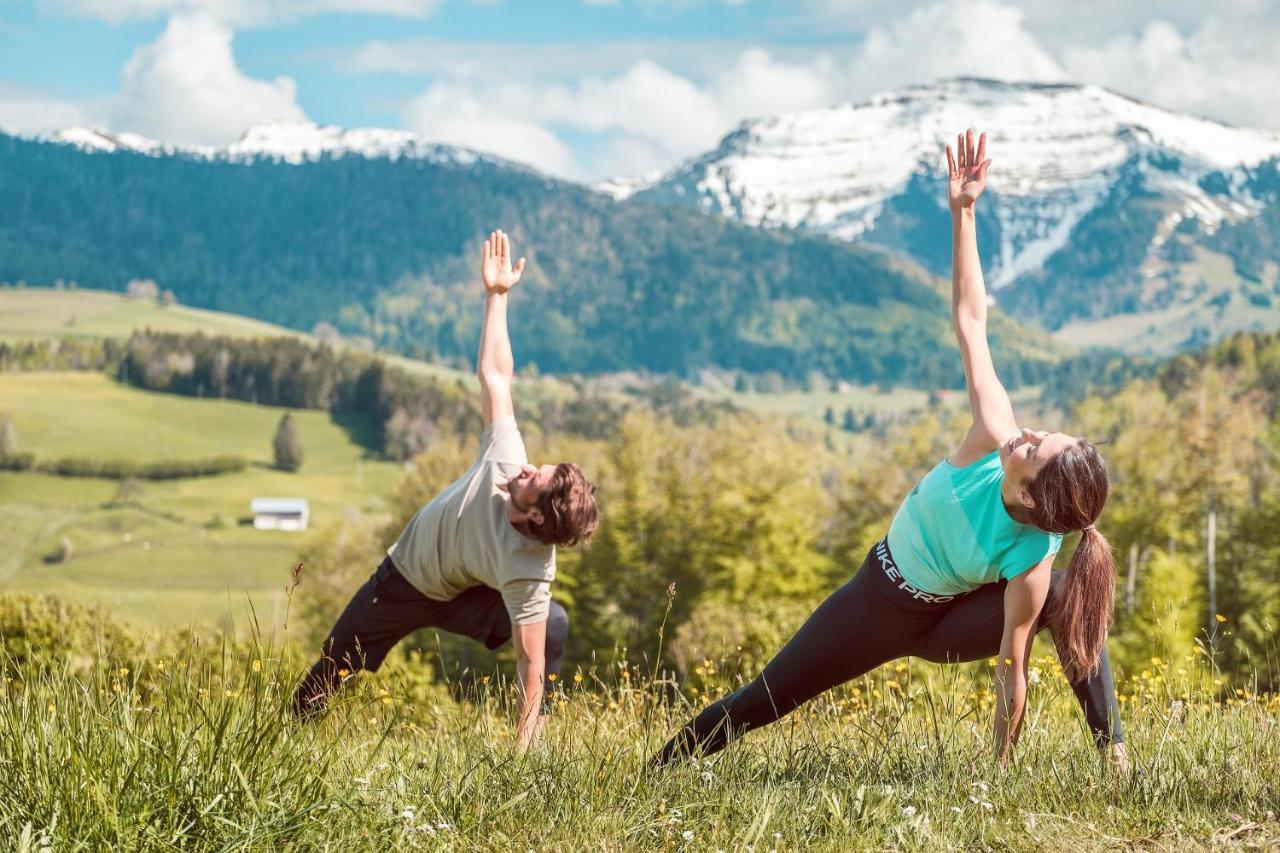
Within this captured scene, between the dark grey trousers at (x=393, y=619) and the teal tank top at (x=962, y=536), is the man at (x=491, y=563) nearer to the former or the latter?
the dark grey trousers at (x=393, y=619)

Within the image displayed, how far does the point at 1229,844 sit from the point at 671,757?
1898 millimetres

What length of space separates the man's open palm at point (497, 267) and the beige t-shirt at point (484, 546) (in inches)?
36.2

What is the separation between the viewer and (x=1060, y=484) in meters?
4.53

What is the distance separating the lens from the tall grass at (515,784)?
3.67 metres

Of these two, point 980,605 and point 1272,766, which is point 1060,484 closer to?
point 980,605

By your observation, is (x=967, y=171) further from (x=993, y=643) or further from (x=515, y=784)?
(x=515, y=784)

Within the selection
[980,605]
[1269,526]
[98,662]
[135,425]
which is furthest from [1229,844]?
[135,425]

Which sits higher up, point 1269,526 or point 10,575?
point 1269,526

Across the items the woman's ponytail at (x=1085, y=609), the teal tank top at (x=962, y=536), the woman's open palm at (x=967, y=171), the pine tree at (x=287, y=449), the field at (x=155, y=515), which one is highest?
the woman's open palm at (x=967, y=171)

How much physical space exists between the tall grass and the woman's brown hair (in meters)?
0.44

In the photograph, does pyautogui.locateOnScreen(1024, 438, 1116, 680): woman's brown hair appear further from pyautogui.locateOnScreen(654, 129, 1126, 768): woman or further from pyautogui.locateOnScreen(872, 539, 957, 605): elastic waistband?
pyautogui.locateOnScreen(872, 539, 957, 605): elastic waistband

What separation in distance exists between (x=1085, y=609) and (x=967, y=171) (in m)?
2.02

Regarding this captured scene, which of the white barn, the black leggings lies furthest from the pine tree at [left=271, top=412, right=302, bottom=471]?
the black leggings

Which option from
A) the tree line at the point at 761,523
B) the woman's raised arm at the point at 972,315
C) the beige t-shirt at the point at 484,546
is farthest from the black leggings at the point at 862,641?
the tree line at the point at 761,523
